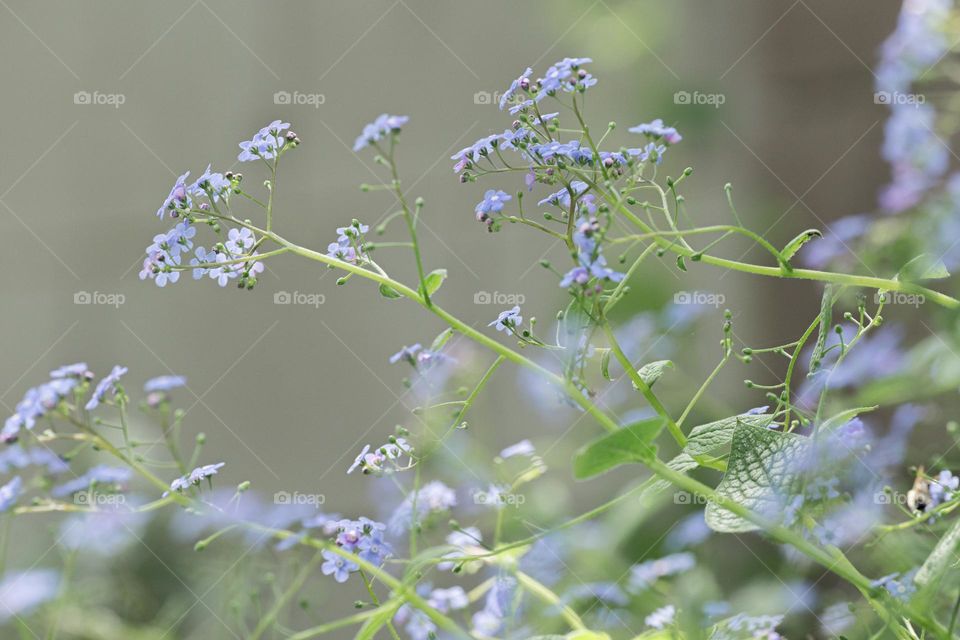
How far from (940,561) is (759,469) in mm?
119

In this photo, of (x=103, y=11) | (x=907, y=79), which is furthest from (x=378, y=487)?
(x=103, y=11)

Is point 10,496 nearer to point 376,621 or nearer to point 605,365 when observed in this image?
point 376,621

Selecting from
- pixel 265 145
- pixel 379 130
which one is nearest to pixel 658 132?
pixel 379 130

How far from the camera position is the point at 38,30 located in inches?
115

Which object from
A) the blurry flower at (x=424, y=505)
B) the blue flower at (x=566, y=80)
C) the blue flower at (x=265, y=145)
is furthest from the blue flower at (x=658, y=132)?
the blurry flower at (x=424, y=505)

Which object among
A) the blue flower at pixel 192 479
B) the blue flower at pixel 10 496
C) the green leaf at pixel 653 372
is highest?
the green leaf at pixel 653 372

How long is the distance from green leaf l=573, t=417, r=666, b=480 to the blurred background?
1853 mm

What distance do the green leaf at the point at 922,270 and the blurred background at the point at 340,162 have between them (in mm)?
1698

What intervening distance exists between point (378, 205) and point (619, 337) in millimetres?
1098

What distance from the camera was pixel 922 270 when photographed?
2.37 ft

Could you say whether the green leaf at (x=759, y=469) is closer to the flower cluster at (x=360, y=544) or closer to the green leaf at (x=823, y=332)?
the green leaf at (x=823, y=332)

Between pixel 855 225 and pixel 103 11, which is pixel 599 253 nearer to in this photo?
pixel 855 225

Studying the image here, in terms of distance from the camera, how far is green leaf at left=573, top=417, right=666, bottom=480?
59 cm

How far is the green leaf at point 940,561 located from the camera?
585 millimetres
